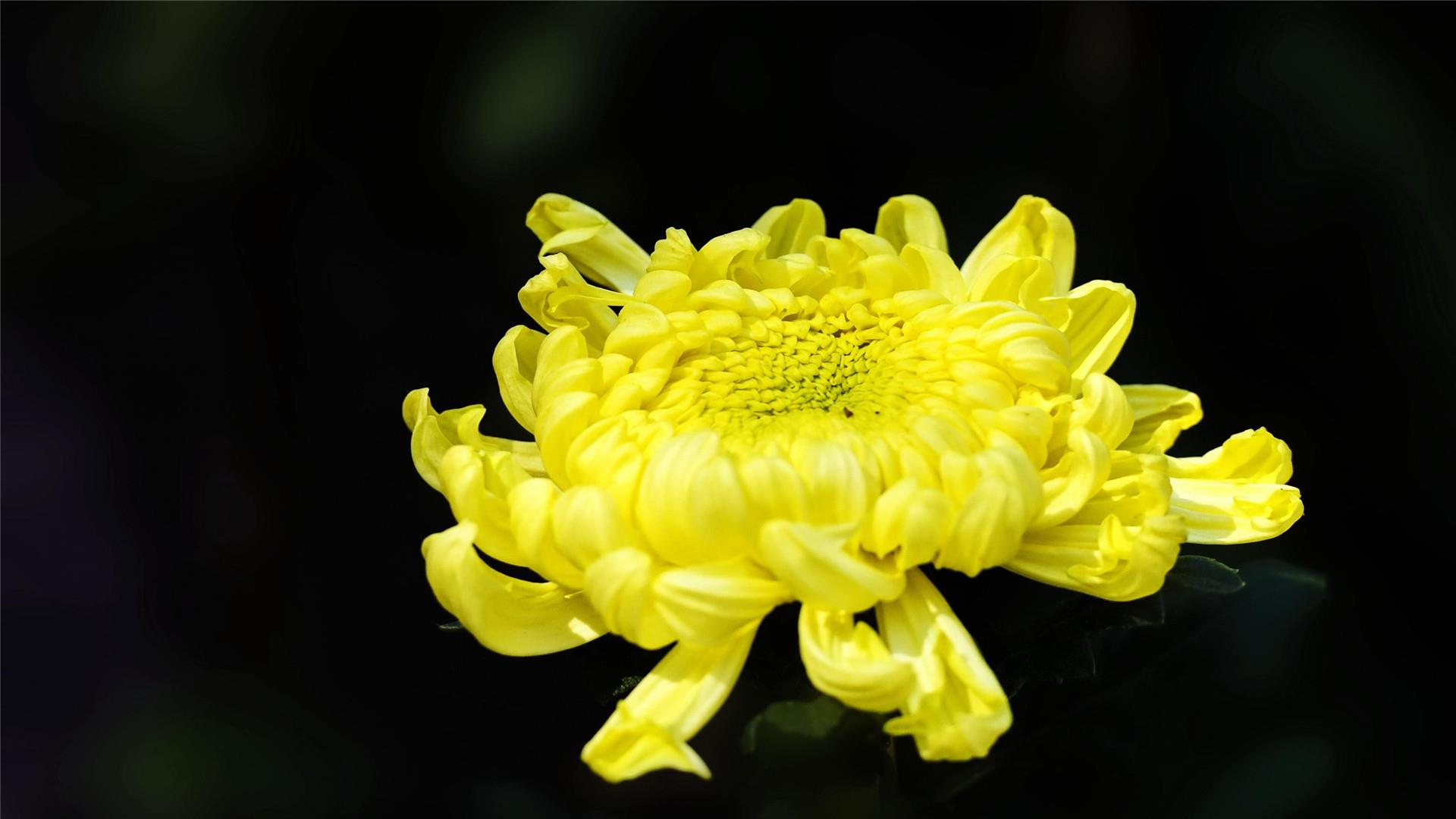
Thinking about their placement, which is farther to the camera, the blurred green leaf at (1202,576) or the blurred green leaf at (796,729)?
the blurred green leaf at (1202,576)

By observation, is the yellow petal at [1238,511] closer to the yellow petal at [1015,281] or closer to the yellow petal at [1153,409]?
the yellow petal at [1153,409]

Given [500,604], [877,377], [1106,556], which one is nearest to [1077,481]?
[1106,556]

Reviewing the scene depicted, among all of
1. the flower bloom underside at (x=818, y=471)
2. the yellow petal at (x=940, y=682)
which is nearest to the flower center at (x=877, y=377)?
the flower bloom underside at (x=818, y=471)

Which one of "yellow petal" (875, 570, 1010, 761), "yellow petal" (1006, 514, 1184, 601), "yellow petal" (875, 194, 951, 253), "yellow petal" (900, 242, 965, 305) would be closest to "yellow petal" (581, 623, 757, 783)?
"yellow petal" (875, 570, 1010, 761)

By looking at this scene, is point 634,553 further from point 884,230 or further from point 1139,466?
point 884,230

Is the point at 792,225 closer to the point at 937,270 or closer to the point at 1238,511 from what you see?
the point at 937,270
